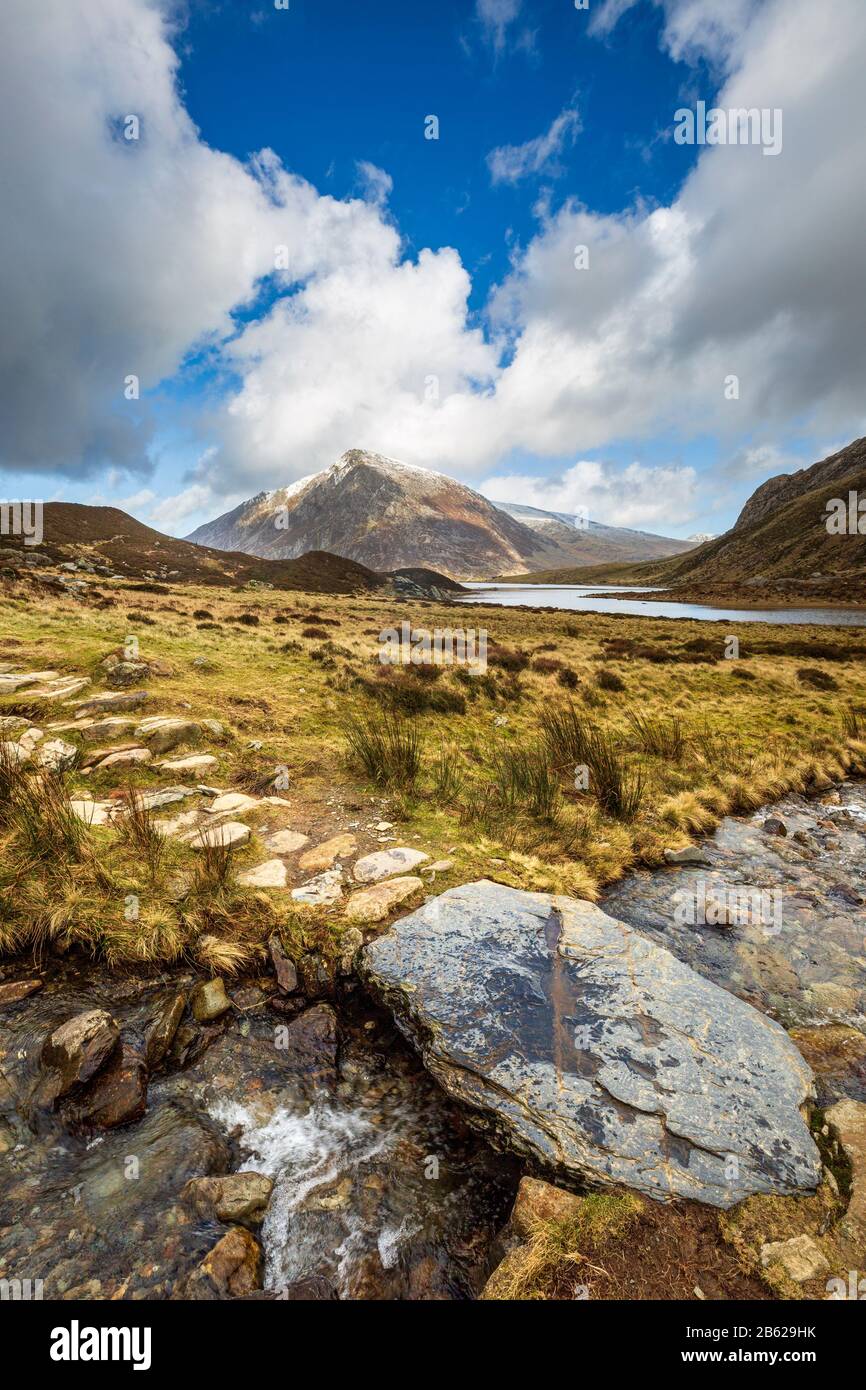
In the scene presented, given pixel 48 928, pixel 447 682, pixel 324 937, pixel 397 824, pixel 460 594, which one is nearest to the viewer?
pixel 48 928

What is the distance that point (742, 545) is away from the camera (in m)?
156

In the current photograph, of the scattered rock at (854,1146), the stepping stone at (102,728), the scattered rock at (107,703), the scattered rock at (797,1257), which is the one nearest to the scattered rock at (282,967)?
the scattered rock at (797,1257)

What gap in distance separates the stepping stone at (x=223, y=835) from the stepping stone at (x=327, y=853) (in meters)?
0.81

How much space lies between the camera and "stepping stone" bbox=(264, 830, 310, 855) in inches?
243

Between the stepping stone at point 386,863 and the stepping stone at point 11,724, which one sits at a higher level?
the stepping stone at point 11,724

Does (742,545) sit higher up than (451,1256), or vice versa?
(742,545)

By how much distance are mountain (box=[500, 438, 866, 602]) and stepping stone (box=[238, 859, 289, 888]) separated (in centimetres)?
10210

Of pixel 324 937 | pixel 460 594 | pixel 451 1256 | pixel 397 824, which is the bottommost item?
pixel 451 1256

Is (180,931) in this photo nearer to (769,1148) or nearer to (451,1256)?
(451,1256)

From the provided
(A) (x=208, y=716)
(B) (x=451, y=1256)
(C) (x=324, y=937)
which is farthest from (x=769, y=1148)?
(A) (x=208, y=716)

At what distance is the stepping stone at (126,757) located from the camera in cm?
750

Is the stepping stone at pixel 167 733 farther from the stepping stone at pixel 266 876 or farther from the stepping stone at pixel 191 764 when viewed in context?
the stepping stone at pixel 266 876
